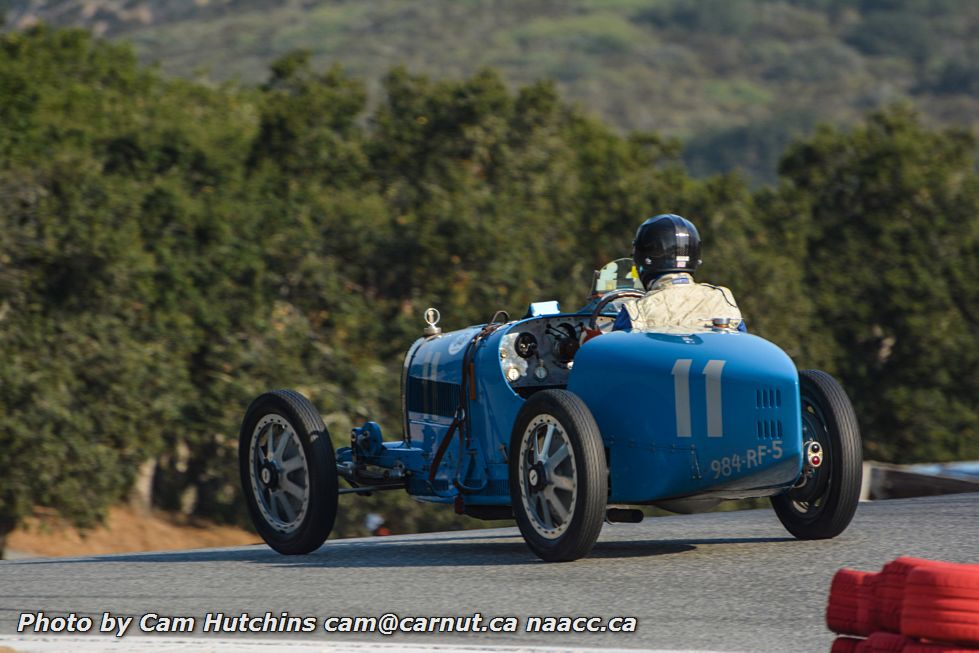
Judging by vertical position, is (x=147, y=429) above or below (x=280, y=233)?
below

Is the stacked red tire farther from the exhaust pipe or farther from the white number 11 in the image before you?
the exhaust pipe

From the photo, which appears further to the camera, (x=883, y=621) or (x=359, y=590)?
(x=359, y=590)

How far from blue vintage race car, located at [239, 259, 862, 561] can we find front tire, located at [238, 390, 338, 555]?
0.04 ft

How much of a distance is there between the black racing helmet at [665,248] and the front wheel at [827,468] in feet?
2.98

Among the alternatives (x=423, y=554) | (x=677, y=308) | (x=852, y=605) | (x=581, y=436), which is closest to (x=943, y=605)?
(x=852, y=605)

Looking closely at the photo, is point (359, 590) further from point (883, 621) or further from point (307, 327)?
point (307, 327)

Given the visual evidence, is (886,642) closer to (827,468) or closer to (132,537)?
(827,468)

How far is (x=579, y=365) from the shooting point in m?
8.55

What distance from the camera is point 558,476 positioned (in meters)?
8.32

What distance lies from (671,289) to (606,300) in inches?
18.0

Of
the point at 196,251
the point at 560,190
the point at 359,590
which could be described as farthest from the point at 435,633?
the point at 560,190

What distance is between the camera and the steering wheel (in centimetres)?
912

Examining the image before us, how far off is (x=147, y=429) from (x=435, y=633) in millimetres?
20943

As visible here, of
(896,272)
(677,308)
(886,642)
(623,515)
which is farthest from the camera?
(896,272)
